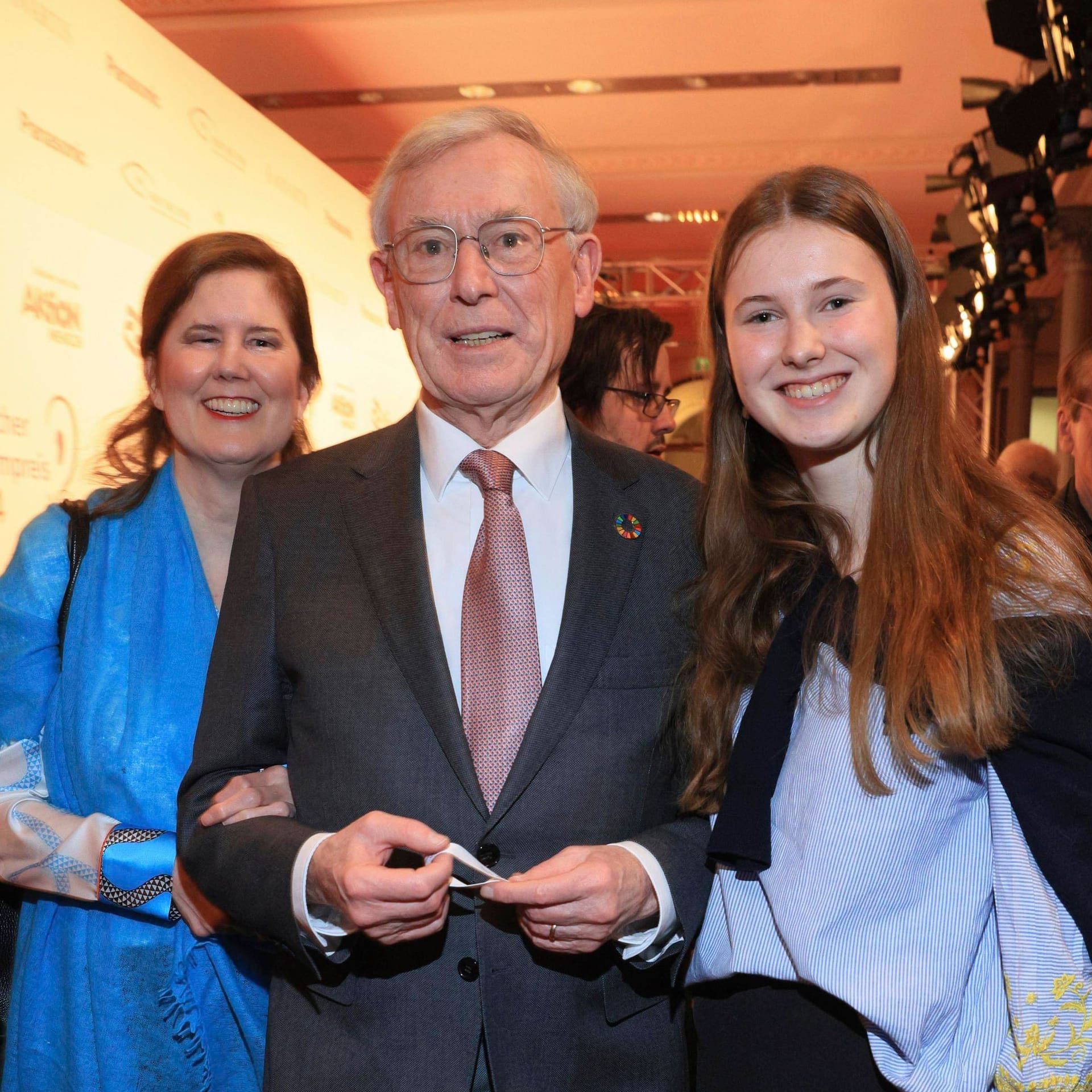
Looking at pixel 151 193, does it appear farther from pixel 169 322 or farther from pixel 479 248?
pixel 479 248

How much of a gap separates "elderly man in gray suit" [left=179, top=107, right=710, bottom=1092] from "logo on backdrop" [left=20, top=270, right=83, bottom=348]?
214 centimetres

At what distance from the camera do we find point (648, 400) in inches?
128

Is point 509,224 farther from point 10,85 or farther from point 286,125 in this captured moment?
point 286,125

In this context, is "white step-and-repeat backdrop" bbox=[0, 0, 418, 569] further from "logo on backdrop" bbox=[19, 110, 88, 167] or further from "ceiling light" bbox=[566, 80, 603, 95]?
"ceiling light" bbox=[566, 80, 603, 95]

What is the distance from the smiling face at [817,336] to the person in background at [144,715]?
3.02 feet

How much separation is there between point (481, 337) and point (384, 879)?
2.81ft

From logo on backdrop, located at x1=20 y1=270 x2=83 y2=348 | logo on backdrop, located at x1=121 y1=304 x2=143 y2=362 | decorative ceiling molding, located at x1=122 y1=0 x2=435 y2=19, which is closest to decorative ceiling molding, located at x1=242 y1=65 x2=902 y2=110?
decorative ceiling molding, located at x1=122 y1=0 x2=435 y2=19

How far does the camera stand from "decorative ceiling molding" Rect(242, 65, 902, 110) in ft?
25.9

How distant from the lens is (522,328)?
179 centimetres

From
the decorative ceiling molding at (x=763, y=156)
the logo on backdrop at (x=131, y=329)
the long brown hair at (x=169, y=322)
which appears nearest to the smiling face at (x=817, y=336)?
the long brown hair at (x=169, y=322)

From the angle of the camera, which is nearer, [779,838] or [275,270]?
[779,838]

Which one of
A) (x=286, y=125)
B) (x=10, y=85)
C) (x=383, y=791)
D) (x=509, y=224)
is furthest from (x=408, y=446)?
(x=286, y=125)

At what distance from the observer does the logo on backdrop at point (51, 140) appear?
3.42m

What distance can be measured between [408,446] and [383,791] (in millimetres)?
562
